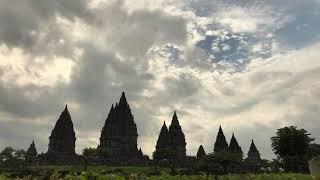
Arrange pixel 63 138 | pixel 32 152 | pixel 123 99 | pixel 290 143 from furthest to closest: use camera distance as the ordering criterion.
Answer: pixel 123 99 < pixel 32 152 < pixel 63 138 < pixel 290 143

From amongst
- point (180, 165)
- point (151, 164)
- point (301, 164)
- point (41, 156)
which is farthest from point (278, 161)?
point (41, 156)

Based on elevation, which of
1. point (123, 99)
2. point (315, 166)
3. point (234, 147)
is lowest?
point (315, 166)

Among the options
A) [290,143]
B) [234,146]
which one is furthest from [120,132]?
[290,143]

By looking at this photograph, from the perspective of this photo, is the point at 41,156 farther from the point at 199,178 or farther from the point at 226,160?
the point at 199,178

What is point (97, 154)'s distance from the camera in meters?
103

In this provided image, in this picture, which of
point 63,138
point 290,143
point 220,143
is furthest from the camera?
point 220,143

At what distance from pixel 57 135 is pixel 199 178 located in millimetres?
94146

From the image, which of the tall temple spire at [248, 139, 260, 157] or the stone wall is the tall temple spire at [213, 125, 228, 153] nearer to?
the tall temple spire at [248, 139, 260, 157]

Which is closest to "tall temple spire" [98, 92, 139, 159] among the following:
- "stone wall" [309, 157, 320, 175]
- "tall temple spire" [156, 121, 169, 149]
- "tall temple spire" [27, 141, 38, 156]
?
"tall temple spire" [156, 121, 169, 149]

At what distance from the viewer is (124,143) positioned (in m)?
110

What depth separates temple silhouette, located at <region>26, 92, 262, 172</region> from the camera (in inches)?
4004

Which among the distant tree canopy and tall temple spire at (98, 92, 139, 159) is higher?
tall temple spire at (98, 92, 139, 159)

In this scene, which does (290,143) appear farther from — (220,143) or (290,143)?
(220,143)

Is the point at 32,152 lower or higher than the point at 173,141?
lower
